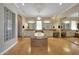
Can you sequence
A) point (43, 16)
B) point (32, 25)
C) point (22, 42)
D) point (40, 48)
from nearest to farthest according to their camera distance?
point (40, 48) → point (22, 42) → point (32, 25) → point (43, 16)

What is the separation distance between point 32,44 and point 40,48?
542 mm

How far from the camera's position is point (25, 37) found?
8.03 m

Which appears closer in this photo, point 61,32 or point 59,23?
point 61,32

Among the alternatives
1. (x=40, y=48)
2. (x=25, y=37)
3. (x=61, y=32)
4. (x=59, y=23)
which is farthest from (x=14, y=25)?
(x=59, y=23)

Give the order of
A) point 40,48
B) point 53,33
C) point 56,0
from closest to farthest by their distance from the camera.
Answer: point 56,0
point 40,48
point 53,33

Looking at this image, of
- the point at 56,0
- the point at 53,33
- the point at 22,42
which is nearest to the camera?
the point at 56,0

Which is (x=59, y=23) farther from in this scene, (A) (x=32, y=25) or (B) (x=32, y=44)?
(B) (x=32, y=44)

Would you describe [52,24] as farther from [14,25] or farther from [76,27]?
[14,25]

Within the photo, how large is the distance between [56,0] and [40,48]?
14.3 ft

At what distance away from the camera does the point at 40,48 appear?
6.19 m

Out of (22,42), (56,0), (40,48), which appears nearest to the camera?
(56,0)

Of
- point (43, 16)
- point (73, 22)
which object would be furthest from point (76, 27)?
point (43, 16)

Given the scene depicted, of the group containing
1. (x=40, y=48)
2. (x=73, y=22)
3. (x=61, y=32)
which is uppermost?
(x=73, y=22)

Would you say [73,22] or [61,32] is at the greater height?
[73,22]
